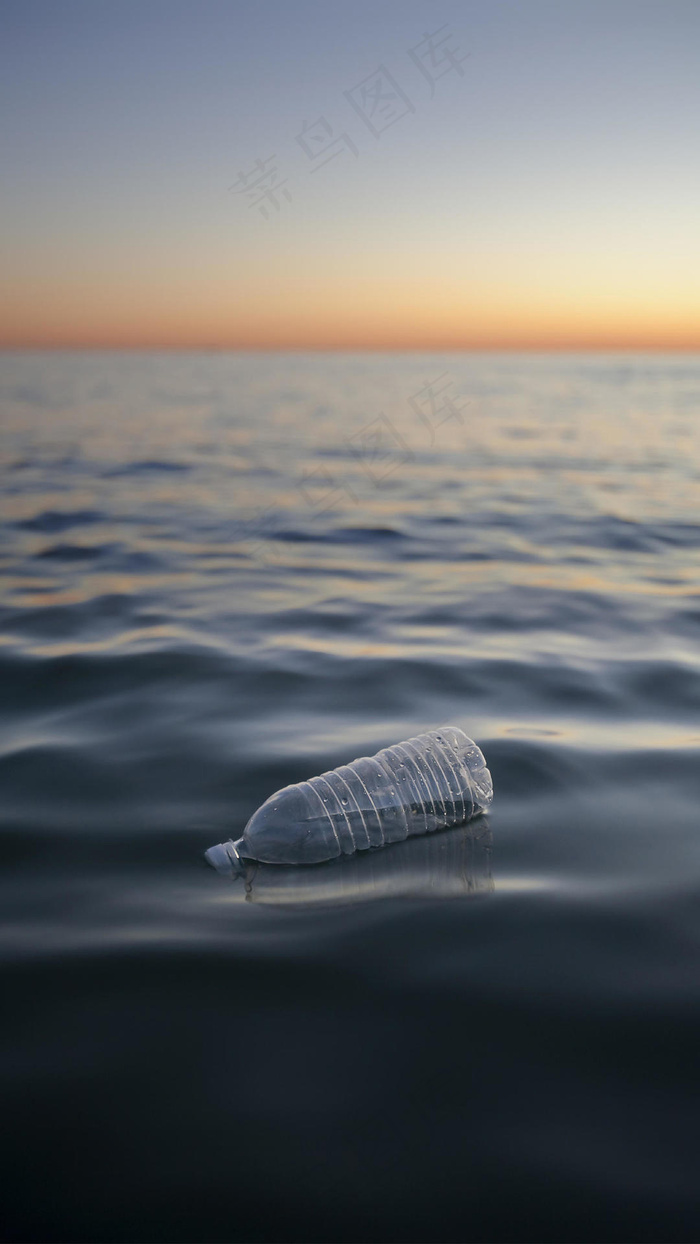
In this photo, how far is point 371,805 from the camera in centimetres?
330

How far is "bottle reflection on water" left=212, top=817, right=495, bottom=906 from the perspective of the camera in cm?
281

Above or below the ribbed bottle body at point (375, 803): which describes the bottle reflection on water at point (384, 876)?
below

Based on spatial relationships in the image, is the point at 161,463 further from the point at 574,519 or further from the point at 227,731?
the point at 227,731

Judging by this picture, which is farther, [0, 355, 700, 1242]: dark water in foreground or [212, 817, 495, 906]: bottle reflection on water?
[212, 817, 495, 906]: bottle reflection on water

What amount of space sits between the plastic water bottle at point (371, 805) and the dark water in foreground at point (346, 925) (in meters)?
0.09

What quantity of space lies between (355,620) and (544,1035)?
4.25 metres

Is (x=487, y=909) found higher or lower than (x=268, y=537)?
lower

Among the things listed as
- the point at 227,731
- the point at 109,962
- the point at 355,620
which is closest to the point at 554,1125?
the point at 109,962

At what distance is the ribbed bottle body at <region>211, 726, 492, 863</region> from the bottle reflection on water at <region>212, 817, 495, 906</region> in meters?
0.06

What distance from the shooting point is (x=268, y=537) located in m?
9.55

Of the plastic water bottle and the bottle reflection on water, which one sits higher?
the plastic water bottle

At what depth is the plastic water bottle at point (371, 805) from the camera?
305 cm

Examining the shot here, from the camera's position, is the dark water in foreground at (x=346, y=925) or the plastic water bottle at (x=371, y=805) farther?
the plastic water bottle at (x=371, y=805)

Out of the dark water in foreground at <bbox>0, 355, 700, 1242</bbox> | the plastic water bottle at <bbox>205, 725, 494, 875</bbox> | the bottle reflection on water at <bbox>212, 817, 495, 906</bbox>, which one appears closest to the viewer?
the dark water in foreground at <bbox>0, 355, 700, 1242</bbox>
